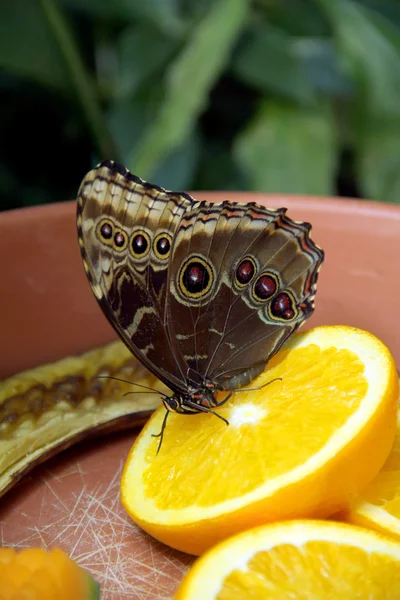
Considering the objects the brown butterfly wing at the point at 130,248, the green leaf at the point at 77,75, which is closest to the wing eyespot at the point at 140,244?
the brown butterfly wing at the point at 130,248

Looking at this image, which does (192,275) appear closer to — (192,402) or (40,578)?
(192,402)

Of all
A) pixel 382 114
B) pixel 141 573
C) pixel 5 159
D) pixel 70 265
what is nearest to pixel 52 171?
pixel 5 159

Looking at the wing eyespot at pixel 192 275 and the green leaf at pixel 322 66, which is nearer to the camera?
the wing eyespot at pixel 192 275

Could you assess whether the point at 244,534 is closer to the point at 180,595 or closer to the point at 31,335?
the point at 180,595

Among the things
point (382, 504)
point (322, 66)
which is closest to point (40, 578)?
point (382, 504)

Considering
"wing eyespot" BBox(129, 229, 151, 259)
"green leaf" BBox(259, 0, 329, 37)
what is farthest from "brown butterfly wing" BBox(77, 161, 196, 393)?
"green leaf" BBox(259, 0, 329, 37)

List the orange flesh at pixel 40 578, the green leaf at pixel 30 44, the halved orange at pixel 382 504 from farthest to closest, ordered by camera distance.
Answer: the green leaf at pixel 30 44 < the halved orange at pixel 382 504 < the orange flesh at pixel 40 578

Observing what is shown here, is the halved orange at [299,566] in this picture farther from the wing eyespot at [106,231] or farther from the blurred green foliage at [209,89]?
the blurred green foliage at [209,89]

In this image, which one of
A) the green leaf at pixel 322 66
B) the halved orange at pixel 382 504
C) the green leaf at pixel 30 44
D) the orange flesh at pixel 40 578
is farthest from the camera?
the green leaf at pixel 322 66
